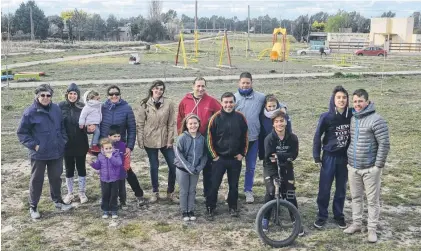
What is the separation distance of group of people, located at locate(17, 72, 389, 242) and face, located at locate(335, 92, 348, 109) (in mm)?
12

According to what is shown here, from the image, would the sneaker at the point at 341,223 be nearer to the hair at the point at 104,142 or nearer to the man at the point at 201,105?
the man at the point at 201,105

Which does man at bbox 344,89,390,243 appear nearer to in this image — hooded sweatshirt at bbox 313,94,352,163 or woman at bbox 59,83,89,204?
hooded sweatshirt at bbox 313,94,352,163

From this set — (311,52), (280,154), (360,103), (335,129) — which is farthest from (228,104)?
(311,52)

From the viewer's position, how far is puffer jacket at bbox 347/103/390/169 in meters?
4.47

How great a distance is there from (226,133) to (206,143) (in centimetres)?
28

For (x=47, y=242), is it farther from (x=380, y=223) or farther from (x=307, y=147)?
(x=307, y=147)

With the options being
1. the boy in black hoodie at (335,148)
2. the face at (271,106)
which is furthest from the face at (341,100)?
the face at (271,106)

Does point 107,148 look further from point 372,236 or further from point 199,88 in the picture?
point 372,236

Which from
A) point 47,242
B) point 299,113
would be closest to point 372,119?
point 47,242

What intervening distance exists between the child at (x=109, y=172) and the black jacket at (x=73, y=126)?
1.75ft

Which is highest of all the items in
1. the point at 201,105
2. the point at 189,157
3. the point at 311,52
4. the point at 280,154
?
the point at 311,52

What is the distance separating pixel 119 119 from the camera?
5.41m

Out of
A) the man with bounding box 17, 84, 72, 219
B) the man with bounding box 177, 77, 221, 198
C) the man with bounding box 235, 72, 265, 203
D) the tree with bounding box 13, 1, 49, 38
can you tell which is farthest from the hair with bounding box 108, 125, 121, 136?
the tree with bounding box 13, 1, 49, 38

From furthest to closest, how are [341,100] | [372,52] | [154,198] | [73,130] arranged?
[372,52] < [154,198] < [73,130] < [341,100]
